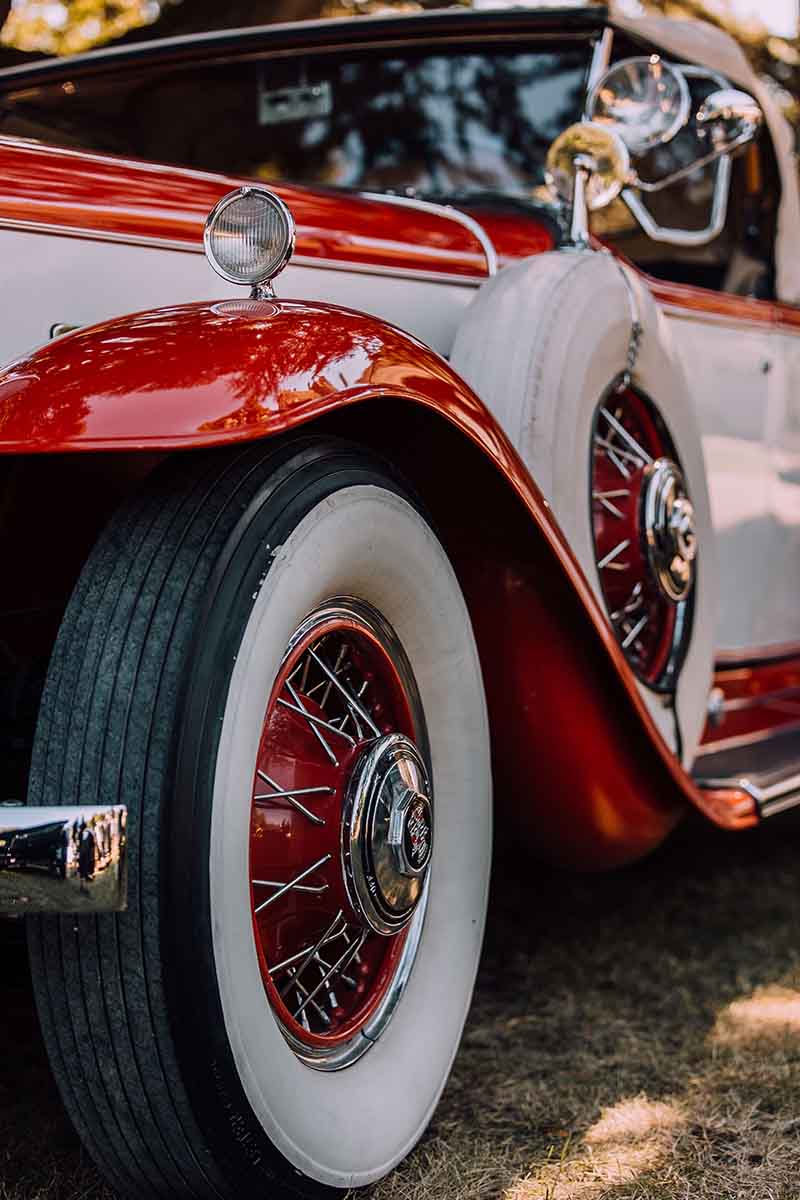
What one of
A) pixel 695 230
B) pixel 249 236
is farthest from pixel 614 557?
→ pixel 695 230

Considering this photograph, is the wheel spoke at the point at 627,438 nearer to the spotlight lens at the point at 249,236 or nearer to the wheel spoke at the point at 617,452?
the wheel spoke at the point at 617,452

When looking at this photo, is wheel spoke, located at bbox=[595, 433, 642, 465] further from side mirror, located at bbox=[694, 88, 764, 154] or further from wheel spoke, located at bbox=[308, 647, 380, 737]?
wheel spoke, located at bbox=[308, 647, 380, 737]

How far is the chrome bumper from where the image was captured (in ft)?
4.34

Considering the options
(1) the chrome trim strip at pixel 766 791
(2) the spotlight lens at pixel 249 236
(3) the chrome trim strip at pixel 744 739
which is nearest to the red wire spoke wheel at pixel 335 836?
(2) the spotlight lens at pixel 249 236

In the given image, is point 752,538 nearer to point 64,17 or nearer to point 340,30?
point 340,30

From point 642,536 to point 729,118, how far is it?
0.82m

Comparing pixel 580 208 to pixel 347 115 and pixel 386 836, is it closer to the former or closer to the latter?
pixel 347 115

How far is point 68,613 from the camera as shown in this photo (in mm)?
1520

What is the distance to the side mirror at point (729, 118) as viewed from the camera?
8.62ft

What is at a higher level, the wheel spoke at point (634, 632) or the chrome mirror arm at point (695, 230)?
the chrome mirror arm at point (695, 230)

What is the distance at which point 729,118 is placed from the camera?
2635mm

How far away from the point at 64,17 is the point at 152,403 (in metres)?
6.40

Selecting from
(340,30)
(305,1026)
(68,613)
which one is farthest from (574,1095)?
(340,30)

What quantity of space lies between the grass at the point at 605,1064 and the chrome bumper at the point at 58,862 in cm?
41
